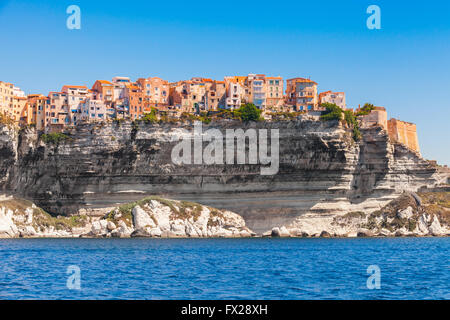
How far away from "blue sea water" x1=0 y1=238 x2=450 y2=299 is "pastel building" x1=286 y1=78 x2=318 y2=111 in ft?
143

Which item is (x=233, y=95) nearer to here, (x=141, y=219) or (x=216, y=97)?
(x=216, y=97)

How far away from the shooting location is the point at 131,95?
109 m

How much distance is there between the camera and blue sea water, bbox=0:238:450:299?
34594 mm

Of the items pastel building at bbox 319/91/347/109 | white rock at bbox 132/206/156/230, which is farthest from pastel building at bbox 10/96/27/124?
pastel building at bbox 319/91/347/109

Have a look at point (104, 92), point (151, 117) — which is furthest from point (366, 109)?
point (104, 92)

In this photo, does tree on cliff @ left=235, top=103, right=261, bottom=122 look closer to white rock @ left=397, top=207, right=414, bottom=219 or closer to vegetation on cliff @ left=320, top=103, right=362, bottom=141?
vegetation on cliff @ left=320, top=103, right=362, bottom=141

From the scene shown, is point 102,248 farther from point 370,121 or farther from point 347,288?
point 370,121

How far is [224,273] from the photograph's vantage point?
44.5m

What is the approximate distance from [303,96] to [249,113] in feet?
37.2

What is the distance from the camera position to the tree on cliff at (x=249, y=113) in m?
104

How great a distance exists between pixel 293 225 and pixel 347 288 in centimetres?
6609

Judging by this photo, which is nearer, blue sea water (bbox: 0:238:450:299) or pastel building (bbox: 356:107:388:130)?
blue sea water (bbox: 0:238:450:299)

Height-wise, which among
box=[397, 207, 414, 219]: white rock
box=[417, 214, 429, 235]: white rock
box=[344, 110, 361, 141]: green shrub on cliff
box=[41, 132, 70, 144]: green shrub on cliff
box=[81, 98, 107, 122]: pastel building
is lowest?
box=[417, 214, 429, 235]: white rock
